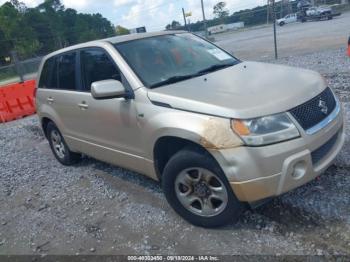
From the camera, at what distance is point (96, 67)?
4.57 meters

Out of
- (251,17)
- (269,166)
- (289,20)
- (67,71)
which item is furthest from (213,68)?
(251,17)

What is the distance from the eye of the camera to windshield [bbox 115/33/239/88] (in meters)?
4.04

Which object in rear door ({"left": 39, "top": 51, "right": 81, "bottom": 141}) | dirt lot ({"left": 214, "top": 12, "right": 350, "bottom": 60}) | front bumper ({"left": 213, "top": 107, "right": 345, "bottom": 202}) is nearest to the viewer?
front bumper ({"left": 213, "top": 107, "right": 345, "bottom": 202})

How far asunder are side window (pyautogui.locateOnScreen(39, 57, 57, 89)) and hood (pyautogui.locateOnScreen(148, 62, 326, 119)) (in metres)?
2.34

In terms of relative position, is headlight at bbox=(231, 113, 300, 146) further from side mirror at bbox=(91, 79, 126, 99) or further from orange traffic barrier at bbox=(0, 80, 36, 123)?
orange traffic barrier at bbox=(0, 80, 36, 123)

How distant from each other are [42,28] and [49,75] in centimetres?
7417

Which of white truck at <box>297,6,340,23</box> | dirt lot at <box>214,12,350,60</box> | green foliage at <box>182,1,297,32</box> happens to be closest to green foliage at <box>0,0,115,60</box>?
green foliage at <box>182,1,297,32</box>

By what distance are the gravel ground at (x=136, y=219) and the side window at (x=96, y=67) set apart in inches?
55.7

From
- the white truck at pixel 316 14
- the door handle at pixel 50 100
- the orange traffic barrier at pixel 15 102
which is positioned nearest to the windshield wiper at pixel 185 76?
the door handle at pixel 50 100

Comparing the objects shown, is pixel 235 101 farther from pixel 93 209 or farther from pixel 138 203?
pixel 93 209

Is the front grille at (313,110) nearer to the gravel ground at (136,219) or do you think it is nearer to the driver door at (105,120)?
the gravel ground at (136,219)

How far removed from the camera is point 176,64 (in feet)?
13.9

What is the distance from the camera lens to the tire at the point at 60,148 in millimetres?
5898

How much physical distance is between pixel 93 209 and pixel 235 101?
228 centimetres
